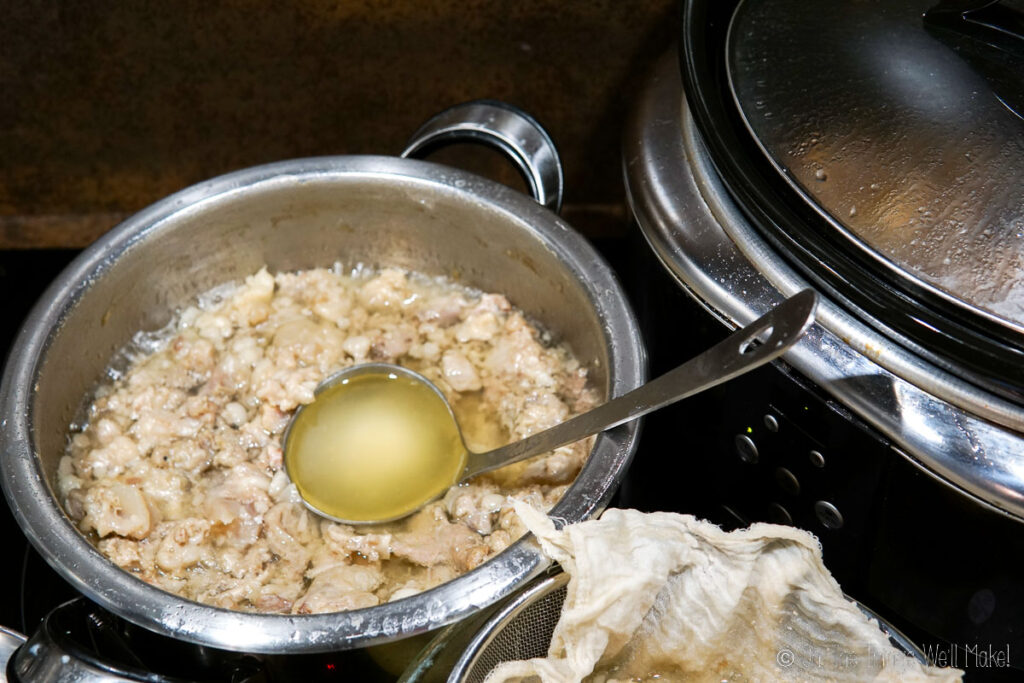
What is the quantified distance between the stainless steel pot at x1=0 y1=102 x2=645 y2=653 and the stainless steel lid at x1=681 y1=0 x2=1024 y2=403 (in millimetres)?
305

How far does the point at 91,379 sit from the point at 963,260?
1359mm

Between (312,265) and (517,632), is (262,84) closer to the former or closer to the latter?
(312,265)

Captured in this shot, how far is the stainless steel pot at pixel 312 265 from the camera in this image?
1157mm

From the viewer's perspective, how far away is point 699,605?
3.85ft

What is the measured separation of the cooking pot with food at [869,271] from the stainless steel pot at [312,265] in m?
0.18

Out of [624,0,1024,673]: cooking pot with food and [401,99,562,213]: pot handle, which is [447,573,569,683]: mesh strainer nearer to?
[624,0,1024,673]: cooking pot with food

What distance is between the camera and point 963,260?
1154 mm

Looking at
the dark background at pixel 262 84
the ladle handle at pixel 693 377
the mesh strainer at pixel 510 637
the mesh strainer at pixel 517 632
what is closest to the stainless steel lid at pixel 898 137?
the ladle handle at pixel 693 377

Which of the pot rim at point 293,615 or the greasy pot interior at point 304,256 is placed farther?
the greasy pot interior at point 304,256

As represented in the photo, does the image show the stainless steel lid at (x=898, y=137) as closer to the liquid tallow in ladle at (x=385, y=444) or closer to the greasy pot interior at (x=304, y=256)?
the liquid tallow in ladle at (x=385, y=444)

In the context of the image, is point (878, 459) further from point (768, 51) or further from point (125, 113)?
point (125, 113)

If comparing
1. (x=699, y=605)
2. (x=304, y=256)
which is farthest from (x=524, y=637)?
(x=304, y=256)

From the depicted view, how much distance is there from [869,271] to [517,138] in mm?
660

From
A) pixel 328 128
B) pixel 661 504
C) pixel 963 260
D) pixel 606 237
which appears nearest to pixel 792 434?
pixel 963 260
